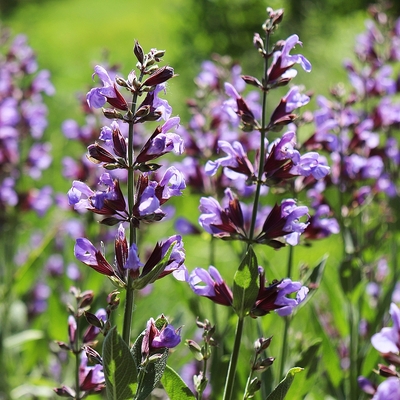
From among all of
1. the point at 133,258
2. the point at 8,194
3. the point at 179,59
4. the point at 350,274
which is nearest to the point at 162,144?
the point at 133,258

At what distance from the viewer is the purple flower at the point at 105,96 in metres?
0.97

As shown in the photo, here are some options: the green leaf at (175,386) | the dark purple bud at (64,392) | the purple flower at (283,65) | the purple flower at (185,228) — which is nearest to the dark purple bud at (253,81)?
the purple flower at (283,65)

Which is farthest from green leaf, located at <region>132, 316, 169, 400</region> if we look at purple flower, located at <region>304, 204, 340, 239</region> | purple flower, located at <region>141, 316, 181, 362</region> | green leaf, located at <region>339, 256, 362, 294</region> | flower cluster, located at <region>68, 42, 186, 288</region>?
green leaf, located at <region>339, 256, 362, 294</region>

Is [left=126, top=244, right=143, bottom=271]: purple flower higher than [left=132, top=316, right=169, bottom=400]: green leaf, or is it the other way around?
[left=126, top=244, right=143, bottom=271]: purple flower

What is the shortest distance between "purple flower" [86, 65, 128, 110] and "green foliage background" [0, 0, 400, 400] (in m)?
0.28

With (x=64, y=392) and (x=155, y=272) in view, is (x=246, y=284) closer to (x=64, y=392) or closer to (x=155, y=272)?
(x=155, y=272)

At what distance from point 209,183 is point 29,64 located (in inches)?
35.9

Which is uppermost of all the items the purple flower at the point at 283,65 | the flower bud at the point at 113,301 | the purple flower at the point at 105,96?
the purple flower at the point at 283,65

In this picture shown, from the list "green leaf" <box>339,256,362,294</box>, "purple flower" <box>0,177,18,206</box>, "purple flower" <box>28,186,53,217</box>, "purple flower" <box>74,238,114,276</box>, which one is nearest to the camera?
"purple flower" <box>74,238,114,276</box>

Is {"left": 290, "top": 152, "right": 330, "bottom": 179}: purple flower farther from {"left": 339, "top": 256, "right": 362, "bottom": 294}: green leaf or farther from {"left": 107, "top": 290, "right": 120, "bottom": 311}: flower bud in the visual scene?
{"left": 339, "top": 256, "right": 362, "bottom": 294}: green leaf

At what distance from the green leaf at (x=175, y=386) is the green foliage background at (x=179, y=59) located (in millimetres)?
392

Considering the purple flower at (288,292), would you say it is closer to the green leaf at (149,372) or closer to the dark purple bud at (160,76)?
the green leaf at (149,372)

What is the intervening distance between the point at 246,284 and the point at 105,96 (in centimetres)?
37

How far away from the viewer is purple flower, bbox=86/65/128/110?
3.17 feet
